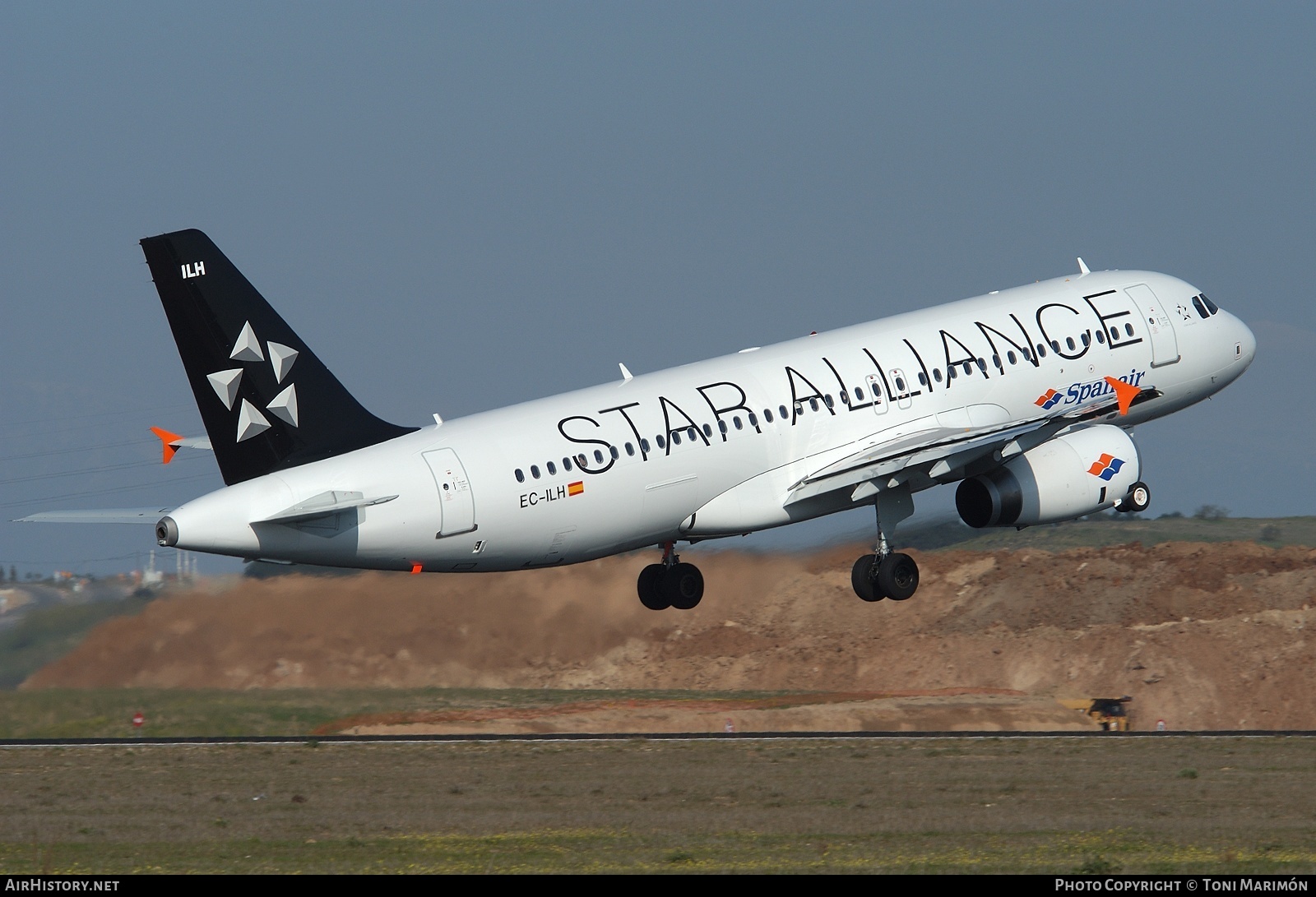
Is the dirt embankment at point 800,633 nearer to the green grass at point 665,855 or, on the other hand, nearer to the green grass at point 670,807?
the green grass at point 670,807

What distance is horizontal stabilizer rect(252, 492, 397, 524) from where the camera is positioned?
3678cm

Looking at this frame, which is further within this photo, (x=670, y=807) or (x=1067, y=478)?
(x=1067, y=478)

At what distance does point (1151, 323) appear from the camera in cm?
4869

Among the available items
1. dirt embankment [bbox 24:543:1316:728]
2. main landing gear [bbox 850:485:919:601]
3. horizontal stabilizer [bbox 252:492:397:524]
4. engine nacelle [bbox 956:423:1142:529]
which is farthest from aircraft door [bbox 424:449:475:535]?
dirt embankment [bbox 24:543:1316:728]

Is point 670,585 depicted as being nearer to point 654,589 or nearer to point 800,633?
point 654,589

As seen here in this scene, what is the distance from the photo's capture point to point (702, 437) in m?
42.2

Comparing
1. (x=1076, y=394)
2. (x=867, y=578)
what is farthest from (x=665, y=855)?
(x=1076, y=394)

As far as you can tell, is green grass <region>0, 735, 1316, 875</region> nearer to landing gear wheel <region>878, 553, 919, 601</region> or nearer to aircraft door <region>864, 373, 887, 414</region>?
landing gear wheel <region>878, 553, 919, 601</region>

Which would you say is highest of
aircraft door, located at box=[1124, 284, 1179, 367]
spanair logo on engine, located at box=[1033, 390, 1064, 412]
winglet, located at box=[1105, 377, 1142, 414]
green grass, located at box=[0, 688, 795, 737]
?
aircraft door, located at box=[1124, 284, 1179, 367]

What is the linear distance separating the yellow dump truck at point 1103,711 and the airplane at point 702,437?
34.1 ft

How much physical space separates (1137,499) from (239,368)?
2233 centimetres

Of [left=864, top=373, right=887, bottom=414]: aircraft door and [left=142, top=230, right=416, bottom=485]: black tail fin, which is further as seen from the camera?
[left=864, top=373, right=887, bottom=414]: aircraft door

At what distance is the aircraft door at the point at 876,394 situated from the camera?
44562mm

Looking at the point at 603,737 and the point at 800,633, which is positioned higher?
the point at 800,633
